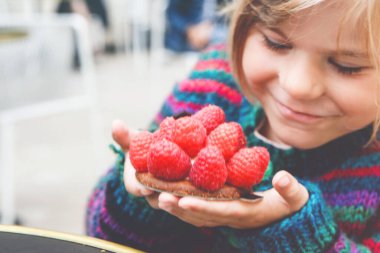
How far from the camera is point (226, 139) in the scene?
59 centimetres

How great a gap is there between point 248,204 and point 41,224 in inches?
56.1

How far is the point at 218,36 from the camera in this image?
163cm

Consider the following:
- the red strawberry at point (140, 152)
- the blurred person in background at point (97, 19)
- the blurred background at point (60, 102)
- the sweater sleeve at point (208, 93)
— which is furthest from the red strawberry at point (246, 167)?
the blurred person in background at point (97, 19)

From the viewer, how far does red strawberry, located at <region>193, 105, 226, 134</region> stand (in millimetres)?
624

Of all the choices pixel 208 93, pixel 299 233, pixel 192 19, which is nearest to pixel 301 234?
pixel 299 233

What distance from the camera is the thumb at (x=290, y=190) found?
54 centimetres

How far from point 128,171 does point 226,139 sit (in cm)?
15

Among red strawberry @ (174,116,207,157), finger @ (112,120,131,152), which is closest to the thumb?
red strawberry @ (174,116,207,157)

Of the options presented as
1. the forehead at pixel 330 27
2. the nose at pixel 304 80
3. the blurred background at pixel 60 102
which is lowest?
the blurred background at pixel 60 102

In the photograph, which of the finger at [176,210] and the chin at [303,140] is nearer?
the finger at [176,210]

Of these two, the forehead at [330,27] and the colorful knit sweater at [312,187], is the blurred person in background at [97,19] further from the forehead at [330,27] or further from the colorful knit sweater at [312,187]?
the forehead at [330,27]

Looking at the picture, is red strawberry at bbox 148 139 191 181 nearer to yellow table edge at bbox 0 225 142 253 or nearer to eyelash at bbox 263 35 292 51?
yellow table edge at bbox 0 225 142 253

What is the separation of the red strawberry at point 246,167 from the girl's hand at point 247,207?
2cm

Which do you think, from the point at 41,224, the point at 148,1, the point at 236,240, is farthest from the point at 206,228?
the point at 148,1
